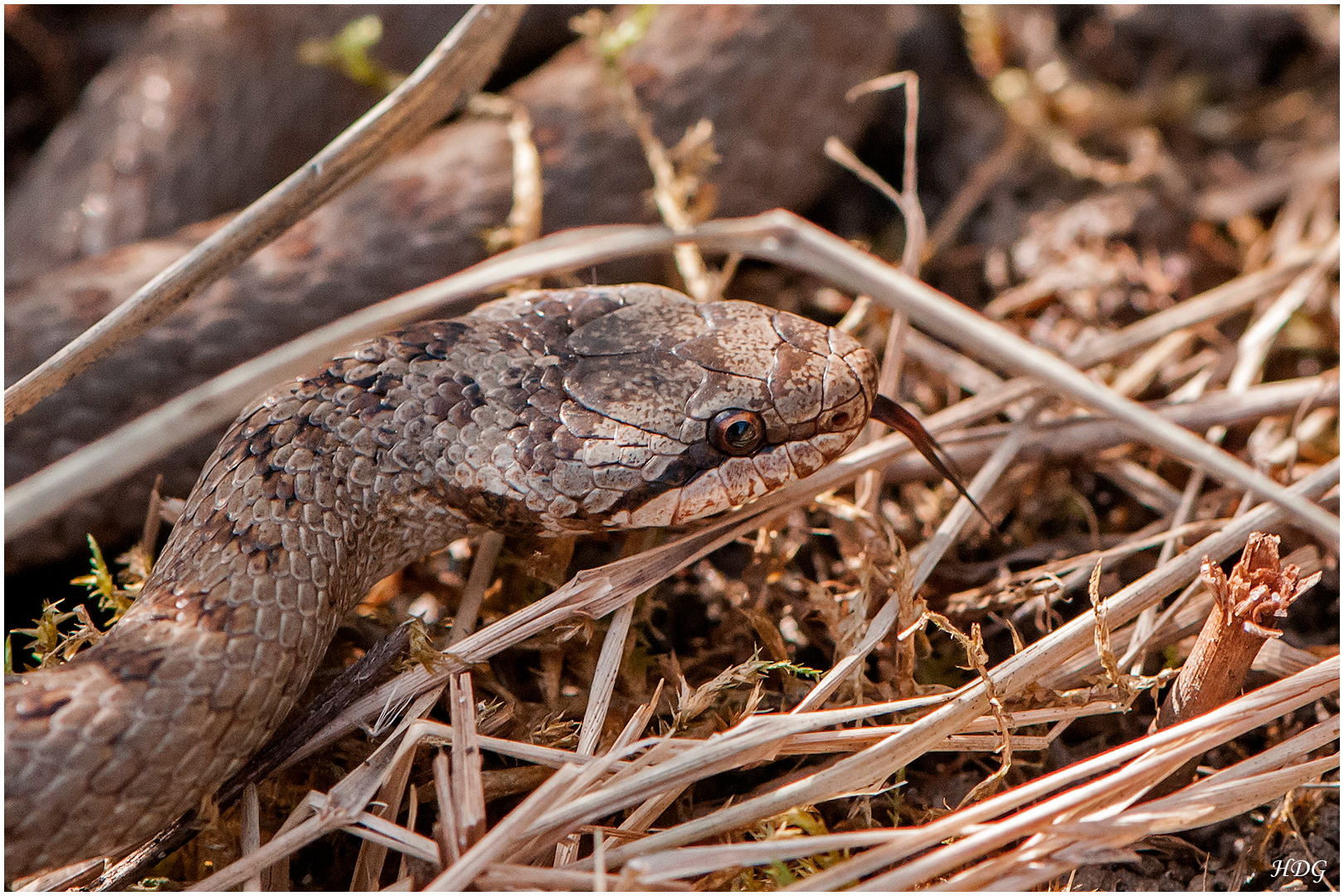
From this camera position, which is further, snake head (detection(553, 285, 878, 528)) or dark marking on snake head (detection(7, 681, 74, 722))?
snake head (detection(553, 285, 878, 528))

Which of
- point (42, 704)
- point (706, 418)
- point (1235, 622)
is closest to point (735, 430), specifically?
point (706, 418)

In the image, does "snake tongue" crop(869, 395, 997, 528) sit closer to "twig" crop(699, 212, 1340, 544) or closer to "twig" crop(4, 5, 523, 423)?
"twig" crop(699, 212, 1340, 544)

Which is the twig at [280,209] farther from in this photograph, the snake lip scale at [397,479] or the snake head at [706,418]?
the snake head at [706,418]

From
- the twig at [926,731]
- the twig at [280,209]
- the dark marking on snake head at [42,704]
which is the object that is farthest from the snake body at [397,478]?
the twig at [926,731]

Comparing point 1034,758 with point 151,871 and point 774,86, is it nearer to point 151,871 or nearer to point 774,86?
point 151,871

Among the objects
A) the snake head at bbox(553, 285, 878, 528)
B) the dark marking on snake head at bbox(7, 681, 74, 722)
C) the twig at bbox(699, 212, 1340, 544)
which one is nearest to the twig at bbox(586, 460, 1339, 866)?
the twig at bbox(699, 212, 1340, 544)

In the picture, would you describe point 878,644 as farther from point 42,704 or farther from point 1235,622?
point 42,704

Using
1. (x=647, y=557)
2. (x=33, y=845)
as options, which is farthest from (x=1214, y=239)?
(x=33, y=845)
